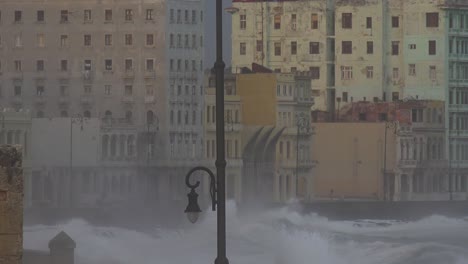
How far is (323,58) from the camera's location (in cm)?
5488

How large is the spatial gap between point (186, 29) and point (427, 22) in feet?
39.5

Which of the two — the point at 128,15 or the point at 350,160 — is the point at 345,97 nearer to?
the point at 350,160

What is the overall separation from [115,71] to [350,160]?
33.5ft

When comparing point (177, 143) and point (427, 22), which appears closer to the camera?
point (177, 143)

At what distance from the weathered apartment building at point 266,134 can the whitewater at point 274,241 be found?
0.94 m

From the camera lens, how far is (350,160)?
52.7m

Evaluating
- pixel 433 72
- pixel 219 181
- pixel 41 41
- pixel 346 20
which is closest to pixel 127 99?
pixel 41 41

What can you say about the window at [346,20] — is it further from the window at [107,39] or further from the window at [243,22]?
the window at [107,39]

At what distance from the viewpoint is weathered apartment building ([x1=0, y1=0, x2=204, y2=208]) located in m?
43.5

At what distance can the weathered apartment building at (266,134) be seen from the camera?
162 ft

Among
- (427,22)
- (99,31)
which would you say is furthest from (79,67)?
(427,22)

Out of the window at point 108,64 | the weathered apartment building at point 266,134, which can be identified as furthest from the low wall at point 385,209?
the window at point 108,64

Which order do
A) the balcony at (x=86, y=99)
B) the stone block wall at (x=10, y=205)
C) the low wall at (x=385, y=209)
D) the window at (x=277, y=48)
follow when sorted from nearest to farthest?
the stone block wall at (x=10, y=205) < the balcony at (x=86, y=99) < the low wall at (x=385, y=209) < the window at (x=277, y=48)

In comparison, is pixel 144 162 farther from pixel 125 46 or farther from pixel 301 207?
pixel 301 207
